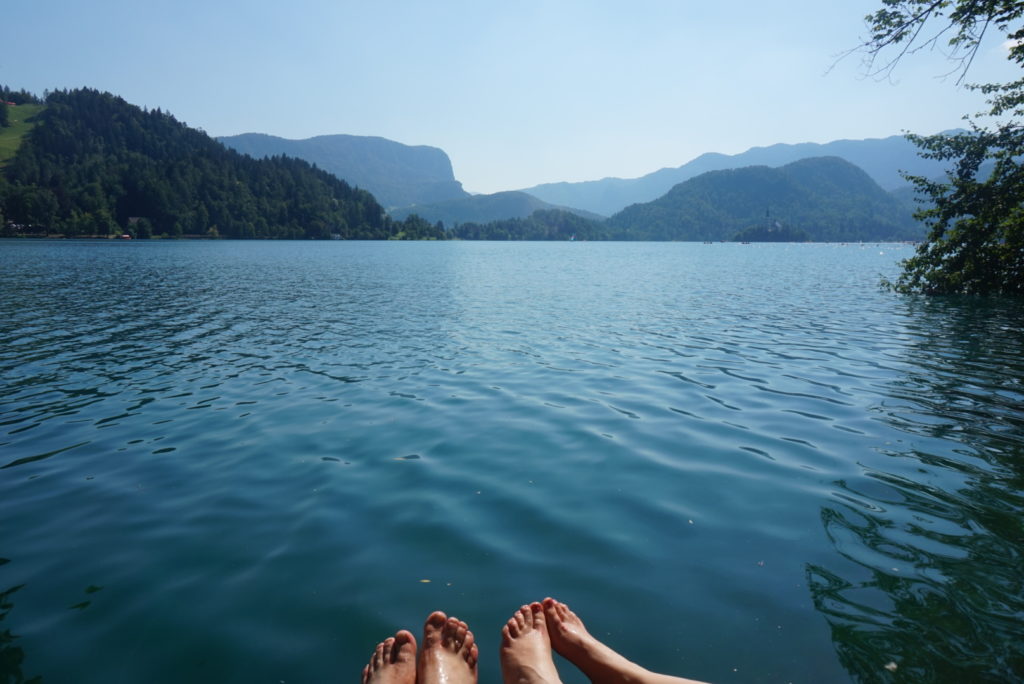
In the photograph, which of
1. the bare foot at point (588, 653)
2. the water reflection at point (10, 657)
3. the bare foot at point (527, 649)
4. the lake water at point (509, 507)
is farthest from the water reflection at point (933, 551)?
the water reflection at point (10, 657)

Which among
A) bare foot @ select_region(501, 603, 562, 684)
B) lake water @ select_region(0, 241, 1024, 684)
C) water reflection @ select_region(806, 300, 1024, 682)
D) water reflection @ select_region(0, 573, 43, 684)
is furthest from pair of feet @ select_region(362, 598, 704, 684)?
water reflection @ select_region(0, 573, 43, 684)

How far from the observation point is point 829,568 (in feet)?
19.1

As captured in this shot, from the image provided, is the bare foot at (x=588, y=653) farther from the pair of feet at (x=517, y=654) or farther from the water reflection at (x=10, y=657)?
the water reflection at (x=10, y=657)

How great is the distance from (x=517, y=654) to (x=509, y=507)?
279 cm

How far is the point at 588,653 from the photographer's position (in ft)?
14.9

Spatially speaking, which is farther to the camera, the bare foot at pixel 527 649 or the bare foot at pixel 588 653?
the bare foot at pixel 527 649

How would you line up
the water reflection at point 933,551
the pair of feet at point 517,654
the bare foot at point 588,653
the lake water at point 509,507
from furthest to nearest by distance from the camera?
the lake water at point 509,507 → the water reflection at point 933,551 → the pair of feet at point 517,654 → the bare foot at point 588,653

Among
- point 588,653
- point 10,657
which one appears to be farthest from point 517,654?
point 10,657

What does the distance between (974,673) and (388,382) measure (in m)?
12.3

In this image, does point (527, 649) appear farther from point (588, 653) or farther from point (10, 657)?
point (10, 657)

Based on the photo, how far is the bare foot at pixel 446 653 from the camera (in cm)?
436

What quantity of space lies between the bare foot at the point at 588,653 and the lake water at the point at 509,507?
0.19 metres

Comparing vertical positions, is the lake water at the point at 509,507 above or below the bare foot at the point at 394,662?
below

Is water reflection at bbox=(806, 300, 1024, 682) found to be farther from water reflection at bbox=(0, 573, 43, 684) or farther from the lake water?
water reflection at bbox=(0, 573, 43, 684)
